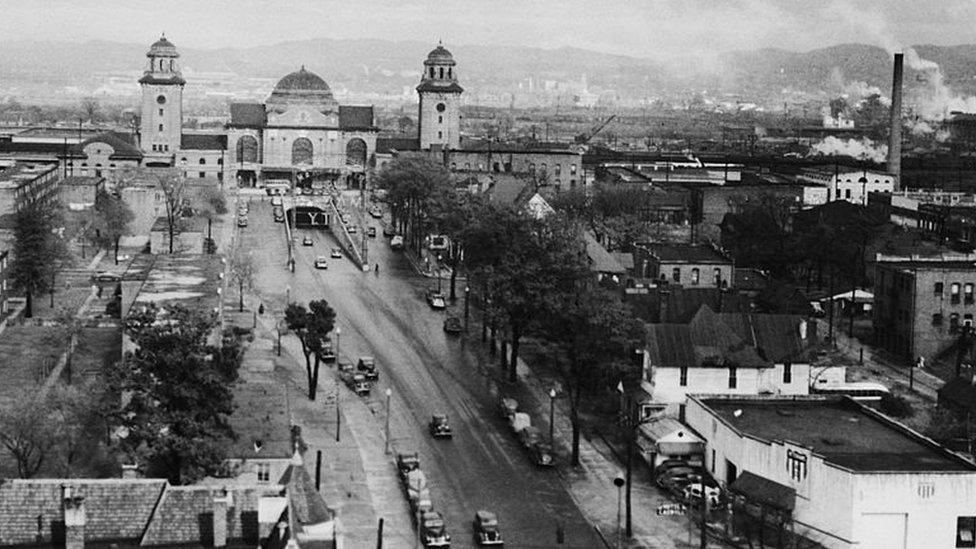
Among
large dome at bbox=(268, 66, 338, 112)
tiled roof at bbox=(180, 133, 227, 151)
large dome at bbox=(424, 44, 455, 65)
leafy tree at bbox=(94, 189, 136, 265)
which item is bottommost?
leafy tree at bbox=(94, 189, 136, 265)

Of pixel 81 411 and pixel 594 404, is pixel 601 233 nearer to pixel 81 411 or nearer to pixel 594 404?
pixel 594 404

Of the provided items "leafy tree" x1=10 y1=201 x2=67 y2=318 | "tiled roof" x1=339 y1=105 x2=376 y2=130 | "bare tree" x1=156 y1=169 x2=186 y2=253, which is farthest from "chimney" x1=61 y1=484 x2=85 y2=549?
"tiled roof" x1=339 y1=105 x2=376 y2=130

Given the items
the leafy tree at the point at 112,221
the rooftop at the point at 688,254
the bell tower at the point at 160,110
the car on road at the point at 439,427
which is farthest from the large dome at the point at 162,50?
the car on road at the point at 439,427

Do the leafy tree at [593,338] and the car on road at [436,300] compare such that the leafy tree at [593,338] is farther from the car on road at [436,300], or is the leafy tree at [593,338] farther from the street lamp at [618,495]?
the car on road at [436,300]

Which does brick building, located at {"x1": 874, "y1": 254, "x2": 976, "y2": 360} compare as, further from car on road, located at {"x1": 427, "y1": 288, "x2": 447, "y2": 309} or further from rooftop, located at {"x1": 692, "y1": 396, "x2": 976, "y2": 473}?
car on road, located at {"x1": 427, "y1": 288, "x2": 447, "y2": 309}

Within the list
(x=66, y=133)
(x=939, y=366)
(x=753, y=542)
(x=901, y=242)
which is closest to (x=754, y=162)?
(x=66, y=133)

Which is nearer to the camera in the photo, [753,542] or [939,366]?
[753,542]

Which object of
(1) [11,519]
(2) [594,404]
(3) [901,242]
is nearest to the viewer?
(1) [11,519]
